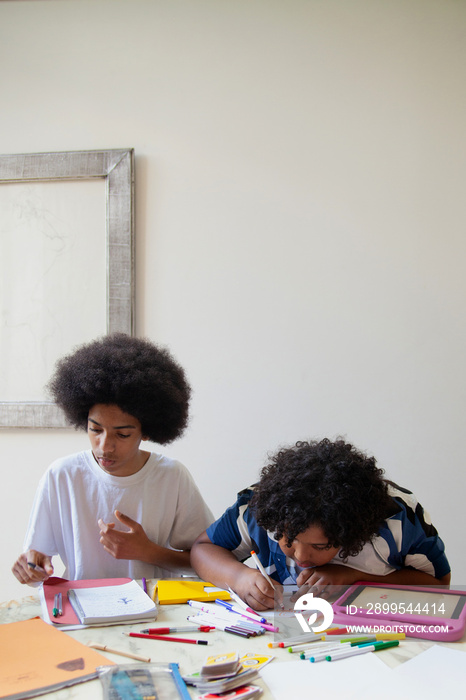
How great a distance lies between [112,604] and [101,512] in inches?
18.8

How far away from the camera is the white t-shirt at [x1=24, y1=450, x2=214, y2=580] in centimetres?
165

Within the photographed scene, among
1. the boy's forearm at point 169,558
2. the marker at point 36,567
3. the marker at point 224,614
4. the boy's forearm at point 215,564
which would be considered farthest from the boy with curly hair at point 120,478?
the marker at point 224,614

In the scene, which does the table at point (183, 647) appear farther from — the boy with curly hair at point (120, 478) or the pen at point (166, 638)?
the boy with curly hair at point (120, 478)

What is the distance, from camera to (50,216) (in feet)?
8.20

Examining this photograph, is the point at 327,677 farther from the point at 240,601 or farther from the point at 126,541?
the point at 126,541

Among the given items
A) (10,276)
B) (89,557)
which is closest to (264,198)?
(10,276)

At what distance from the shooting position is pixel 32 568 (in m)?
1.39

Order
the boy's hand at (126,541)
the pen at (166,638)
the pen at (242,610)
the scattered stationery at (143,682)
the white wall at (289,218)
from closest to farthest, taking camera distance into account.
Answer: the scattered stationery at (143,682)
the pen at (166,638)
the pen at (242,610)
the boy's hand at (126,541)
the white wall at (289,218)

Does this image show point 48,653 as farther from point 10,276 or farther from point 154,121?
point 154,121

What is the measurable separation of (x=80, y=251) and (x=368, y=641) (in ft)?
6.18

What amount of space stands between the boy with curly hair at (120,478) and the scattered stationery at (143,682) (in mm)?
599

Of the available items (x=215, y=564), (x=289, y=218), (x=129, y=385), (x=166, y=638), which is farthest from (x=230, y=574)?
(x=289, y=218)

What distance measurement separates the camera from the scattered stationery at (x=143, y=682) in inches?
34.0

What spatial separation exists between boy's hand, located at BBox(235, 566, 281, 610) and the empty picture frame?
1309 mm
